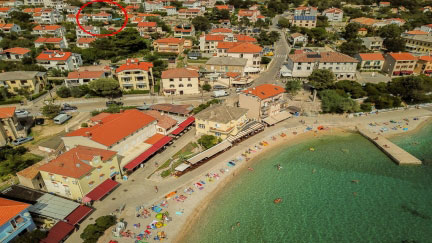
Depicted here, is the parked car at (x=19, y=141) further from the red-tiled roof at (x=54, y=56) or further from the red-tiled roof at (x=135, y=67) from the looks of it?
the red-tiled roof at (x=54, y=56)

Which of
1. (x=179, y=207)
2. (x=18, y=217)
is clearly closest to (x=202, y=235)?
(x=179, y=207)

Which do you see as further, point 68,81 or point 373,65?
point 373,65

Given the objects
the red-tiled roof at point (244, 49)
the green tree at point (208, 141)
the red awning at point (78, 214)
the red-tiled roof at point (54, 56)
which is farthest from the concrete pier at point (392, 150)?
the red-tiled roof at point (54, 56)

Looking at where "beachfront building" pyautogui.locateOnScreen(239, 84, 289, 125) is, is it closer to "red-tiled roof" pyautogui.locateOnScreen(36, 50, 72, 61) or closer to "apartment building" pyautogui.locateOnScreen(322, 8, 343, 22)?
"red-tiled roof" pyautogui.locateOnScreen(36, 50, 72, 61)

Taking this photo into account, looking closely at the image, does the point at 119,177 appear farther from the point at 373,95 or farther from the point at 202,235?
the point at 373,95

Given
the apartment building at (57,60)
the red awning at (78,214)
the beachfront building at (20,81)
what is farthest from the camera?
the apartment building at (57,60)

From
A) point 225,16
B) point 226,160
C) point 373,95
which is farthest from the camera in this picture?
point 225,16
